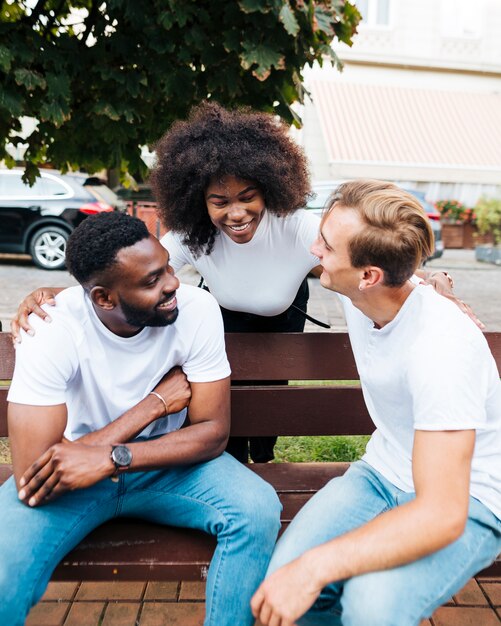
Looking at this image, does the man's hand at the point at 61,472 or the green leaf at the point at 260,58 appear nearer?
the man's hand at the point at 61,472

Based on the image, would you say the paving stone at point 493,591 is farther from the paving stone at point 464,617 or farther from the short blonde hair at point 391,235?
the short blonde hair at point 391,235

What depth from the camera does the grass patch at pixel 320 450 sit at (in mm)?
3875

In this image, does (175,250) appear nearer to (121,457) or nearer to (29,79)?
(121,457)

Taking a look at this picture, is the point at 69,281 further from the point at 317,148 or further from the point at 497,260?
the point at 317,148

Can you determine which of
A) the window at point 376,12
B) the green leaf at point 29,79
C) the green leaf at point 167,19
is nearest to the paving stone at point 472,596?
the green leaf at point 167,19

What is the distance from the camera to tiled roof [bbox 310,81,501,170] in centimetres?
1739

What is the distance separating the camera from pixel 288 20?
2947 mm

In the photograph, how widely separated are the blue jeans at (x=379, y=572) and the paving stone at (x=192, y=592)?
2.49 feet

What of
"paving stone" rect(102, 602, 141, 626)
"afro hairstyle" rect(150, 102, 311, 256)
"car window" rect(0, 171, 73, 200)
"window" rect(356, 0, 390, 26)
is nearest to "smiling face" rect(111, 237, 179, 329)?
"afro hairstyle" rect(150, 102, 311, 256)

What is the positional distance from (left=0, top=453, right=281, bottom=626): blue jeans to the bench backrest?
53cm

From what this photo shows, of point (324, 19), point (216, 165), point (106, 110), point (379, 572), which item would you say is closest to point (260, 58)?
point (324, 19)

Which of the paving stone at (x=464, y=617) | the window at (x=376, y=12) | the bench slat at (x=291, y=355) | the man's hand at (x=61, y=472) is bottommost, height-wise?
the paving stone at (x=464, y=617)

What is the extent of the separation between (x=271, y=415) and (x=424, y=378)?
1.10 meters

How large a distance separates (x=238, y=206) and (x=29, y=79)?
142 cm
